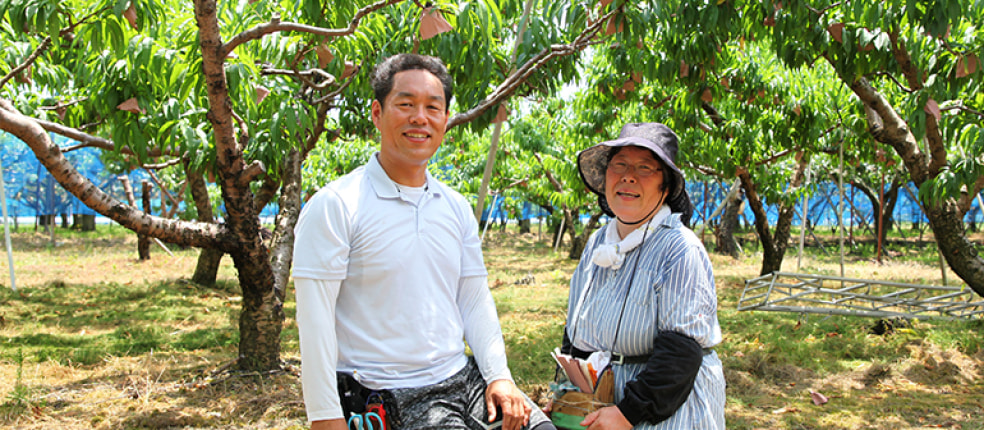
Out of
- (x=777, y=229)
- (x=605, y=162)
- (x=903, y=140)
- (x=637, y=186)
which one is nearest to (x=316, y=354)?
(x=637, y=186)

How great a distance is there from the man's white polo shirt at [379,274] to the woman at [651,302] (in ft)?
1.49

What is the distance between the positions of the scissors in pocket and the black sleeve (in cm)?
60

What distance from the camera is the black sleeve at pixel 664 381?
169cm

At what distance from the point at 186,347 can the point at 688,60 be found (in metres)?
4.71

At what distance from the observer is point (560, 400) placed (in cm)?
193

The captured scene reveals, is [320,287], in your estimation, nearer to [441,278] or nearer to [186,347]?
[441,278]

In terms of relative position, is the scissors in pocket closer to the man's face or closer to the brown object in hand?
the brown object in hand

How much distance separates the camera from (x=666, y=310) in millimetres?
1764

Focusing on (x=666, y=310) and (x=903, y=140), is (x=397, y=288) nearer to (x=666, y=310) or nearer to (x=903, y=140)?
(x=666, y=310)

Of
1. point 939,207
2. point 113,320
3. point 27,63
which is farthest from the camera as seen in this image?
point 113,320

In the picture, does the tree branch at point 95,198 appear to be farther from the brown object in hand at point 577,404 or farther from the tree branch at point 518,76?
the brown object in hand at point 577,404

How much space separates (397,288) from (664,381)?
2.27 ft

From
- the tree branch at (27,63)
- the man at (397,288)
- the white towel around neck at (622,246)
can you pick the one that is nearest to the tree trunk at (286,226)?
the tree branch at (27,63)

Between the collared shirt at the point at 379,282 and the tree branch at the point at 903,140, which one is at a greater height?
the tree branch at the point at 903,140
